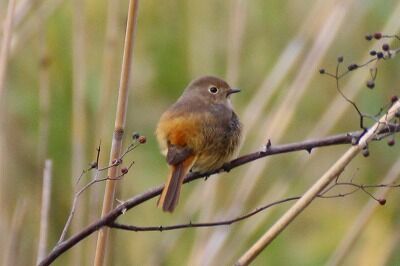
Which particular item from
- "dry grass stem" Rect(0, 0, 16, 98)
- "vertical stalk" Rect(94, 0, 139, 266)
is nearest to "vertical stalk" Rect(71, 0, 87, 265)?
"dry grass stem" Rect(0, 0, 16, 98)

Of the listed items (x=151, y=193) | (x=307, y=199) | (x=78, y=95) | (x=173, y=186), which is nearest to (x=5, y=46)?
(x=78, y=95)

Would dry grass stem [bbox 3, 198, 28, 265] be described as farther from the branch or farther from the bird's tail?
the branch

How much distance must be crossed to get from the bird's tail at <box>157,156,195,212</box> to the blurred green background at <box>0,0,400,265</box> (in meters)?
0.62

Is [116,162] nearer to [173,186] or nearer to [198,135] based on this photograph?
[173,186]

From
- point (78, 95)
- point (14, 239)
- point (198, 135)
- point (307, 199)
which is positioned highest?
point (78, 95)

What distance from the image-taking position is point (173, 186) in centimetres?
253

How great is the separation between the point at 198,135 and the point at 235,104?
103cm

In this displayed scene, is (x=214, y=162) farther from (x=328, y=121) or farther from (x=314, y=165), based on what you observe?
(x=314, y=165)

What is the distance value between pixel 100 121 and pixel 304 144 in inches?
49.4

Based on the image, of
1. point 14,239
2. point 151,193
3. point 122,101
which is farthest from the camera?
point 14,239

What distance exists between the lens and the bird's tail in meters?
2.46

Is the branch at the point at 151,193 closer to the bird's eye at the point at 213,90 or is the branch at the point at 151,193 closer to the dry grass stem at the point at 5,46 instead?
the dry grass stem at the point at 5,46

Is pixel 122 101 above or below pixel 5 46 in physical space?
below

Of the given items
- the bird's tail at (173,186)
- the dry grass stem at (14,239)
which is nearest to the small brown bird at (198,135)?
the bird's tail at (173,186)
